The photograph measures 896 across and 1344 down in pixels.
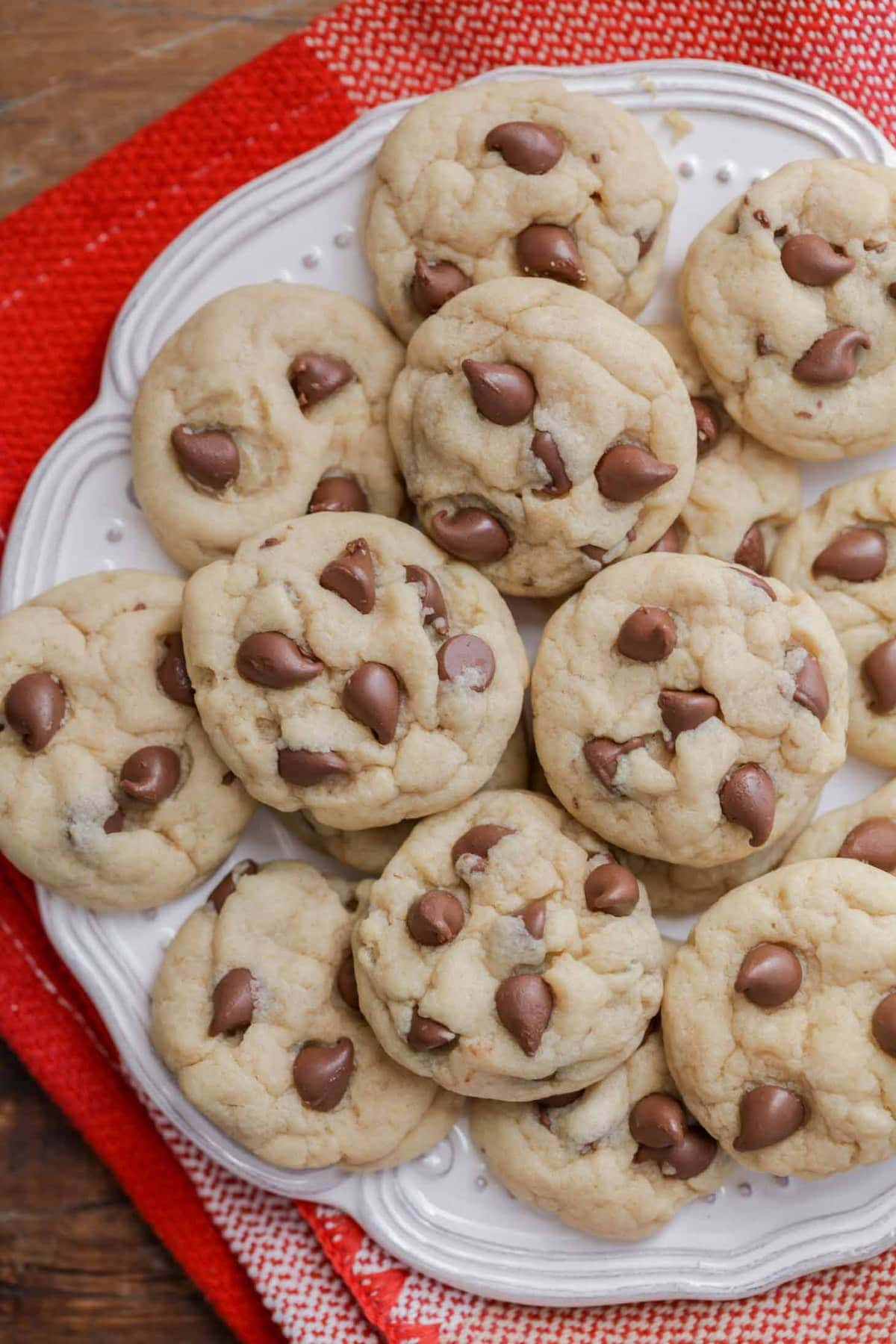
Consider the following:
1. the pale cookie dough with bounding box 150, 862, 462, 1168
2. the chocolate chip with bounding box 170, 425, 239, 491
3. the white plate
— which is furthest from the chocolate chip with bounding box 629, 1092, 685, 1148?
the chocolate chip with bounding box 170, 425, 239, 491

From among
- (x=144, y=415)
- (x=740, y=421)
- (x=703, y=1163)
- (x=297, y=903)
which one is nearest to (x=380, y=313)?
(x=144, y=415)

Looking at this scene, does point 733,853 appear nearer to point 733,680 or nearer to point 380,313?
point 733,680

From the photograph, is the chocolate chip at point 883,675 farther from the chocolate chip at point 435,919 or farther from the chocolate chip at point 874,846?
the chocolate chip at point 435,919

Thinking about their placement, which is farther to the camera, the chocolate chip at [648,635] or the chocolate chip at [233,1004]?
the chocolate chip at [233,1004]

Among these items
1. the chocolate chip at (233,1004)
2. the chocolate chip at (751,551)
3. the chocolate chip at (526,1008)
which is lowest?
the chocolate chip at (233,1004)

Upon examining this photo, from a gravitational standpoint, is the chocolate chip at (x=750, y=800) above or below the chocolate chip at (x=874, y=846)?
above

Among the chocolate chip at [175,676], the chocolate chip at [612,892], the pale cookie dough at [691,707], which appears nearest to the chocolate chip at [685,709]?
the pale cookie dough at [691,707]

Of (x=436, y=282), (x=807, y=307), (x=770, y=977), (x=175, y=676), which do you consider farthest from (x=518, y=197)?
(x=770, y=977)
